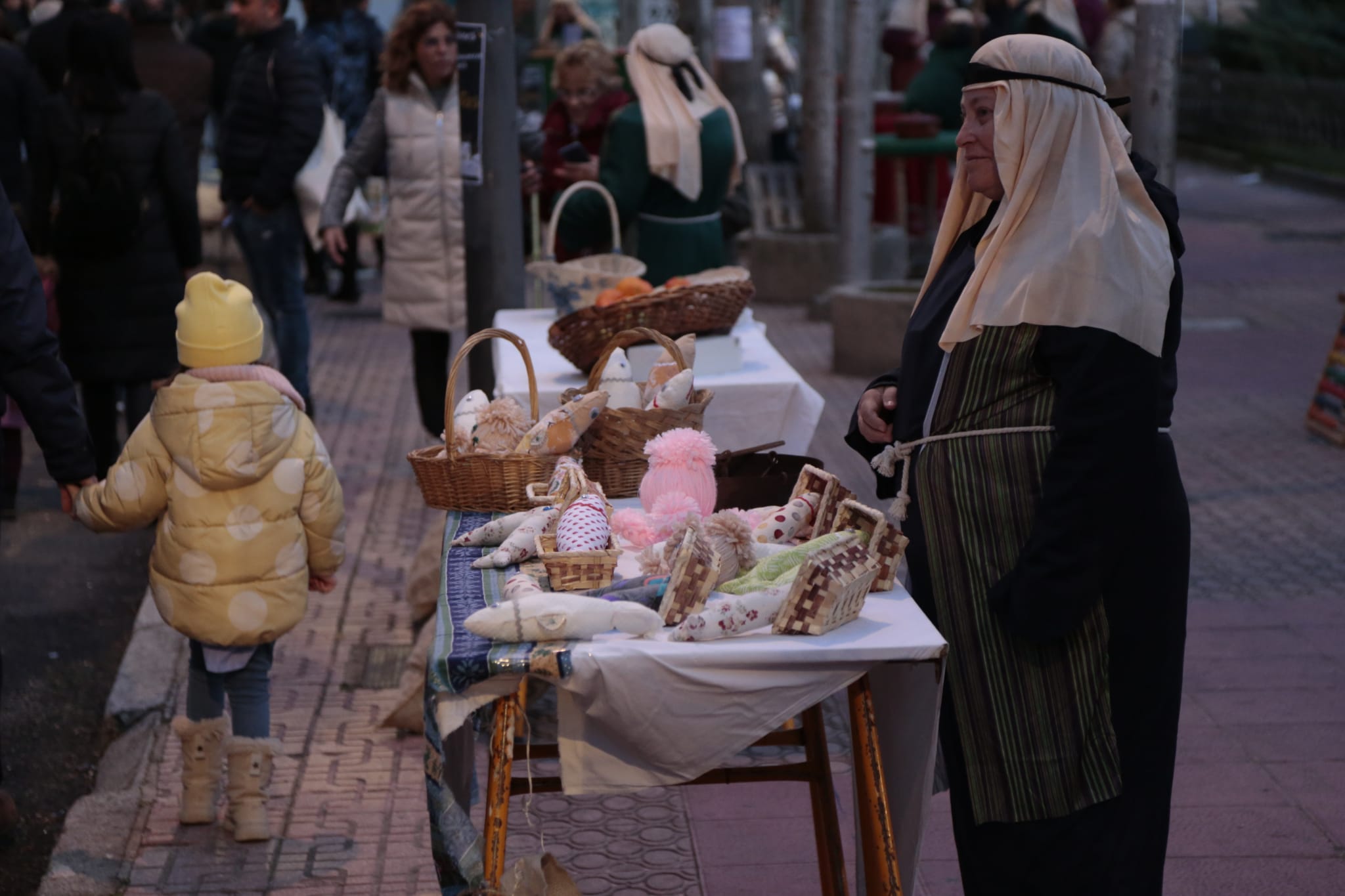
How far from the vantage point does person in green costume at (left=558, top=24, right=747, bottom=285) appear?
20.9ft

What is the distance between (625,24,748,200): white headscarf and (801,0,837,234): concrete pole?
21.3 ft

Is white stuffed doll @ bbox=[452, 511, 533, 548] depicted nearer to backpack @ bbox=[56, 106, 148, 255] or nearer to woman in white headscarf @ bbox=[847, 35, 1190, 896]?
woman in white headscarf @ bbox=[847, 35, 1190, 896]

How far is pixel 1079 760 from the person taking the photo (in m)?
2.97

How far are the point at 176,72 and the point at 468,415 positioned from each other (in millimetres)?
5941

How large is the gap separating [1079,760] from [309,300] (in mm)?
11190

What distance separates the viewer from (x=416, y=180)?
24.2 ft

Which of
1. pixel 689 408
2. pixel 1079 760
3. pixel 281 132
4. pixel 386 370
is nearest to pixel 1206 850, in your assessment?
pixel 1079 760

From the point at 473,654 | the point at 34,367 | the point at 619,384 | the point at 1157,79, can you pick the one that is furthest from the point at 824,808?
the point at 1157,79

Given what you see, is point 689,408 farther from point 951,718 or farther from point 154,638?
point 154,638

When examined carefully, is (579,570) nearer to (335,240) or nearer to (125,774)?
(125,774)

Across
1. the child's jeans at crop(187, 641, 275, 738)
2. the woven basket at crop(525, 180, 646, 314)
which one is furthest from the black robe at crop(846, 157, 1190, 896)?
the woven basket at crop(525, 180, 646, 314)

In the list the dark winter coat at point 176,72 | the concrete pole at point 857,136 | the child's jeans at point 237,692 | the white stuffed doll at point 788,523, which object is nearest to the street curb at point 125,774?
the child's jeans at point 237,692

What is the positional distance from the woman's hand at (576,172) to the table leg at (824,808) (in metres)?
3.99

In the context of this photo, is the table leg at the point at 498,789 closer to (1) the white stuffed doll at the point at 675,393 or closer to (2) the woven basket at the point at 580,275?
(1) the white stuffed doll at the point at 675,393
